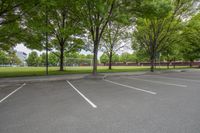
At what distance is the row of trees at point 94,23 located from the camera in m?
14.0

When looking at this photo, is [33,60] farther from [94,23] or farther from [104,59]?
[94,23]

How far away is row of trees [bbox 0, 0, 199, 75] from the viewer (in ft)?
45.9

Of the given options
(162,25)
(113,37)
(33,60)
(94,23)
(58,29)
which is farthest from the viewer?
(33,60)

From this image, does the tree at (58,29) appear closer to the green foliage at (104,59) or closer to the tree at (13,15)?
the tree at (13,15)

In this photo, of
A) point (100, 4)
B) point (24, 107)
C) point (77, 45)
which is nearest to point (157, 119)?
point (24, 107)

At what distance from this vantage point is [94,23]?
625 inches

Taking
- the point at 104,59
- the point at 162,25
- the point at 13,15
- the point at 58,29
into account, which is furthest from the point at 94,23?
the point at 104,59

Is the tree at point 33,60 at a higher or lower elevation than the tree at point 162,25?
lower

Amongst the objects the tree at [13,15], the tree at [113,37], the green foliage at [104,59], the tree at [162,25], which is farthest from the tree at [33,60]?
the tree at [13,15]

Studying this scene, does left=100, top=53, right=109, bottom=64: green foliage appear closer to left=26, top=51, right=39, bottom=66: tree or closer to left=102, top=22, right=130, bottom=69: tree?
left=26, top=51, right=39, bottom=66: tree

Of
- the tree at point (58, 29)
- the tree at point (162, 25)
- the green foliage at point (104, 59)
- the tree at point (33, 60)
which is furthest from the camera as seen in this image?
the green foliage at point (104, 59)

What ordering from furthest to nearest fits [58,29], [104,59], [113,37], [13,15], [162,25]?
1. [104,59]
2. [113,37]
3. [162,25]
4. [58,29]
5. [13,15]

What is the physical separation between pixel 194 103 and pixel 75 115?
416cm

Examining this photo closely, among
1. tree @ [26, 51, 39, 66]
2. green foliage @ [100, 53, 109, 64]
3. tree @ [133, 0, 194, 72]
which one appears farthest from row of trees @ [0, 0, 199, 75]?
green foliage @ [100, 53, 109, 64]
